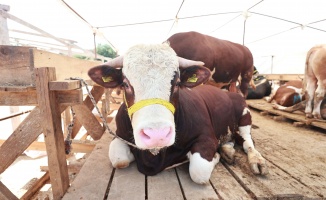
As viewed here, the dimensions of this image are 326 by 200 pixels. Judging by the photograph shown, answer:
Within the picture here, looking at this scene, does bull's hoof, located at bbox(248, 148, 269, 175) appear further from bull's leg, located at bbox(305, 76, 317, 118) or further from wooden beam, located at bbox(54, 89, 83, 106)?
bull's leg, located at bbox(305, 76, 317, 118)

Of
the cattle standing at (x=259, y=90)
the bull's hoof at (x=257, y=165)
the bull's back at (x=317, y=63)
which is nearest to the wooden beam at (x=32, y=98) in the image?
the bull's hoof at (x=257, y=165)

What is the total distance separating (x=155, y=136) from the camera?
1.17 metres

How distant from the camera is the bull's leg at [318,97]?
3.38 metres

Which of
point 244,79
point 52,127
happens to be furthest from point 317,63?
point 52,127

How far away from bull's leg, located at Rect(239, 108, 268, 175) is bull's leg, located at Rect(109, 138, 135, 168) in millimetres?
1013

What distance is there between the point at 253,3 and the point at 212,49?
3094 mm

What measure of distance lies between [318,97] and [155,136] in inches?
133

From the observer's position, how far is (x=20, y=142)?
4.88ft

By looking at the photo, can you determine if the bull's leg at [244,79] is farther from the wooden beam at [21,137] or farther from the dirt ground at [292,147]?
the wooden beam at [21,137]

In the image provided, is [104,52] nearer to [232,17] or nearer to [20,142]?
[232,17]

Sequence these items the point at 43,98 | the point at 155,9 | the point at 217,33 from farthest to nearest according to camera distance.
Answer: the point at 217,33
the point at 155,9
the point at 43,98

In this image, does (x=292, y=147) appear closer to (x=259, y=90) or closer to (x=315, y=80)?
(x=315, y=80)

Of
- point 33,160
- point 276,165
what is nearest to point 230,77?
point 276,165

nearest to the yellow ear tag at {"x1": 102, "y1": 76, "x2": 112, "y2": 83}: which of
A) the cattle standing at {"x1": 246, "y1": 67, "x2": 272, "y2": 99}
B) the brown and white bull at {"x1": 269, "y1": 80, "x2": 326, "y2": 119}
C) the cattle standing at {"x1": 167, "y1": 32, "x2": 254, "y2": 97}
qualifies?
the cattle standing at {"x1": 167, "y1": 32, "x2": 254, "y2": 97}
